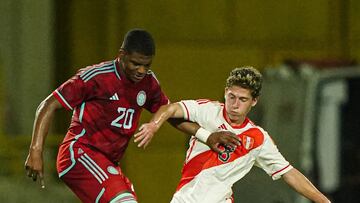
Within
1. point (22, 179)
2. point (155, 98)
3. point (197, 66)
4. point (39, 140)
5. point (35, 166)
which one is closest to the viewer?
point (35, 166)

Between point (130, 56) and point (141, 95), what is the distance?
38 centimetres

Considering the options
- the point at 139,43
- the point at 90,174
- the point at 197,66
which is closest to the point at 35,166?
the point at 90,174

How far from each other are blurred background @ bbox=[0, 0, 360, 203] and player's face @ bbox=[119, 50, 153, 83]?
4419 millimetres

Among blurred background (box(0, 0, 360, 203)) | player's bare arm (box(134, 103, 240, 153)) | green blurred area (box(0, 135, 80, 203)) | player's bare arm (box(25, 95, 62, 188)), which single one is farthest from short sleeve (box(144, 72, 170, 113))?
green blurred area (box(0, 135, 80, 203))

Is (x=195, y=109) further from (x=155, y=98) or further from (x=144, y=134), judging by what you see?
(x=144, y=134)

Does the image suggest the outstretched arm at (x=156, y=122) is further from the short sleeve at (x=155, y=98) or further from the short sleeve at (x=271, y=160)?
the short sleeve at (x=271, y=160)

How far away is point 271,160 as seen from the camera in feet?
25.8

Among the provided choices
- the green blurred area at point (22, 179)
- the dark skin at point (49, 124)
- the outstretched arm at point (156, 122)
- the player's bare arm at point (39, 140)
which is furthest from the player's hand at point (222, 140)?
the green blurred area at point (22, 179)

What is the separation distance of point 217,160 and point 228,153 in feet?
0.28

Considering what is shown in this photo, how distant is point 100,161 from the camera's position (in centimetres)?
772

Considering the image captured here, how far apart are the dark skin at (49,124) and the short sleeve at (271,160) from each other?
0.76 ft

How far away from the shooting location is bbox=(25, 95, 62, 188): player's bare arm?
7.27m

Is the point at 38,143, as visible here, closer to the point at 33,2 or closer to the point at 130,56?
the point at 130,56

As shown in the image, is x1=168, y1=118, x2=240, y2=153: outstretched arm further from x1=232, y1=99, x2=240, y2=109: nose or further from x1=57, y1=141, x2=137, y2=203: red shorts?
x1=57, y1=141, x2=137, y2=203: red shorts
